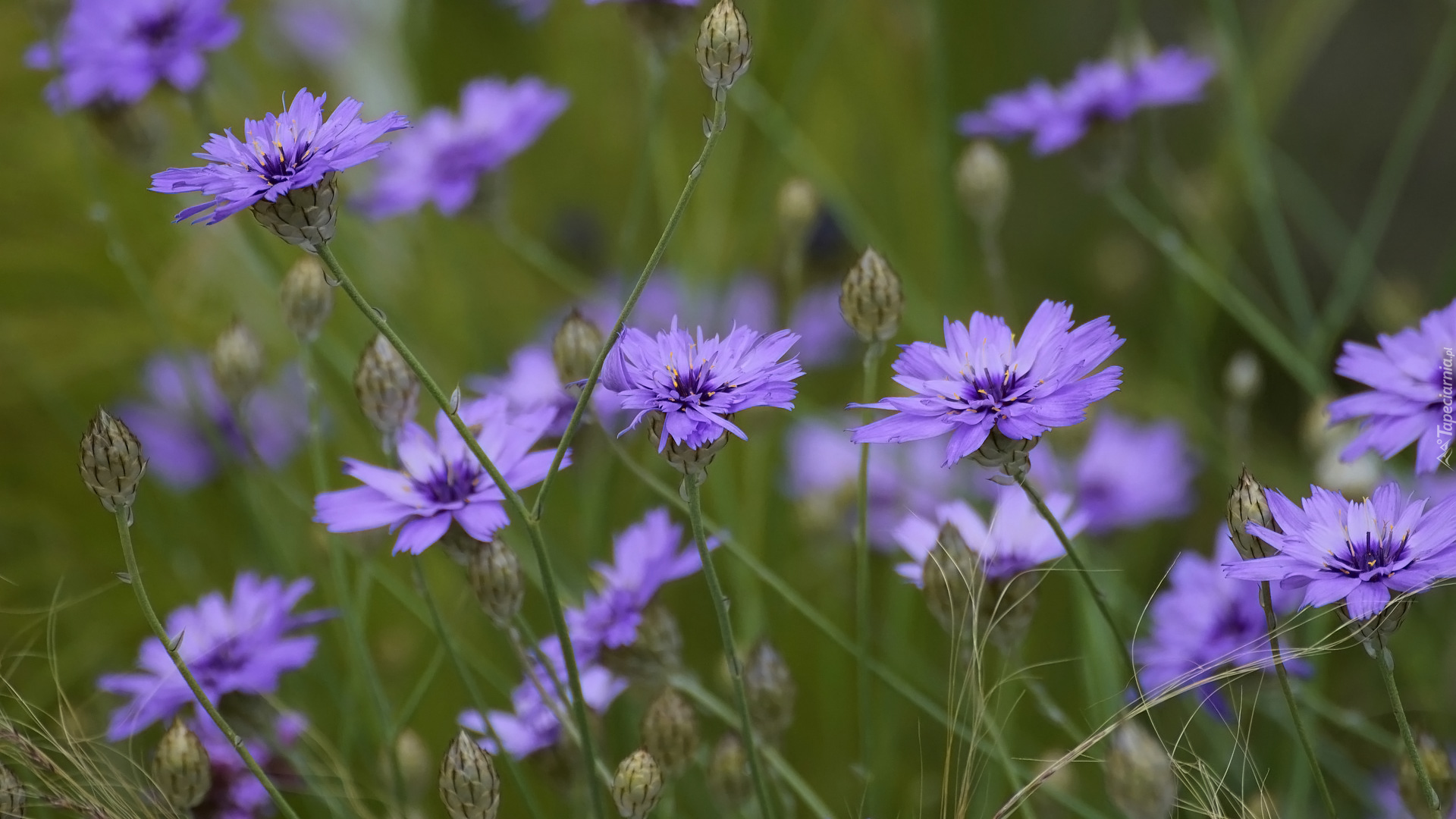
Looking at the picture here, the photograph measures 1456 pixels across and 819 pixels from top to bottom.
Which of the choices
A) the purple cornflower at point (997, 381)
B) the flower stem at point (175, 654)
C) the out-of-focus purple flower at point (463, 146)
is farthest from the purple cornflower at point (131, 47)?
the purple cornflower at point (997, 381)

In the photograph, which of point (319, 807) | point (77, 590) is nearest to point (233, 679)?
point (319, 807)

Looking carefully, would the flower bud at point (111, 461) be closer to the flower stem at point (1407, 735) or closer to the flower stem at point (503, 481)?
the flower stem at point (503, 481)

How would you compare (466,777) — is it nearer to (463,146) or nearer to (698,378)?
(698,378)

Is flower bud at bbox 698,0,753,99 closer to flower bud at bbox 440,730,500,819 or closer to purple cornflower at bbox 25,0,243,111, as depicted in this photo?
flower bud at bbox 440,730,500,819

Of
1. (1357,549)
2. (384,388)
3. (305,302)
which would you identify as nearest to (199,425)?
(305,302)

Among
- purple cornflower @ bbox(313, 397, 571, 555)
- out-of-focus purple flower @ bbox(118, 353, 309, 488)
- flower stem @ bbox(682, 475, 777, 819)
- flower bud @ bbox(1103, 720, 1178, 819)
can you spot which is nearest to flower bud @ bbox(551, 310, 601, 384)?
purple cornflower @ bbox(313, 397, 571, 555)

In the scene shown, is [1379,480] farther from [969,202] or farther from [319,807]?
[319,807]
